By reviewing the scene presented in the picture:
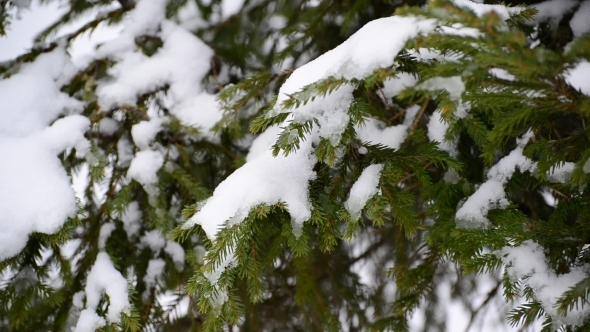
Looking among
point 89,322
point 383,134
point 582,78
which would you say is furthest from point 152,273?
point 582,78

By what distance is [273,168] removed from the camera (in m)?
1.41

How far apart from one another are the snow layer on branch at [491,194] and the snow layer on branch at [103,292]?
1336 millimetres

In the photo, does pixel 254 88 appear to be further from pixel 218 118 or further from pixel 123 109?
pixel 123 109

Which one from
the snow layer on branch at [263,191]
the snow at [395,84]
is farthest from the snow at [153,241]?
the snow at [395,84]

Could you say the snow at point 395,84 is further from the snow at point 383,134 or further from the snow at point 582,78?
the snow at point 582,78

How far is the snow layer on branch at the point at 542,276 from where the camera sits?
122 cm

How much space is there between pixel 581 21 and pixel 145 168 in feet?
7.14

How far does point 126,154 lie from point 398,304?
152 cm

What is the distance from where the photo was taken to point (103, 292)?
6.09ft

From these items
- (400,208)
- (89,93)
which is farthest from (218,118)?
(400,208)

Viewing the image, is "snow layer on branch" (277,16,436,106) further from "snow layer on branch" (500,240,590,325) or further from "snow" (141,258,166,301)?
"snow" (141,258,166,301)

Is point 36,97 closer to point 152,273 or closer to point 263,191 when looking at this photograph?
point 152,273

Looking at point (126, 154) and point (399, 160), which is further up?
point (399, 160)

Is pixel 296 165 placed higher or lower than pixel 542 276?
higher
